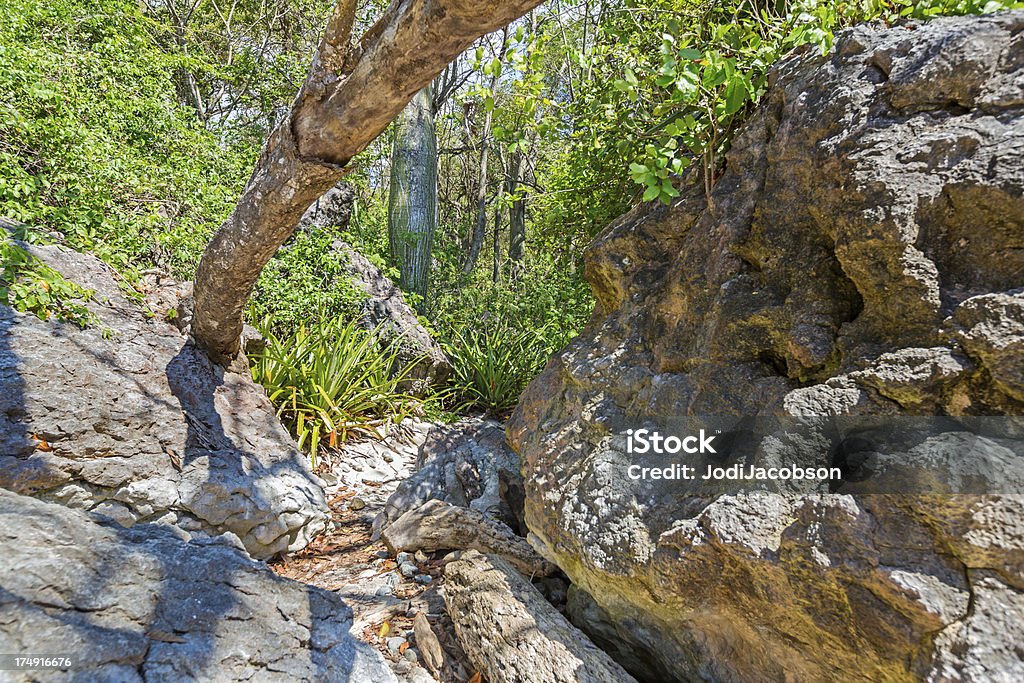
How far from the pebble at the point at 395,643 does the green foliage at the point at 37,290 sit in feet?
8.00

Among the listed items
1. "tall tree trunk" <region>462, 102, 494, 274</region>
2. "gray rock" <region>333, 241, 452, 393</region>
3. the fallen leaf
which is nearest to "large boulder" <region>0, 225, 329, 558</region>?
the fallen leaf

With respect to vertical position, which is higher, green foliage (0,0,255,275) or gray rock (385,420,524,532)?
green foliage (0,0,255,275)

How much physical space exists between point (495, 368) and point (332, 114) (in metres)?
4.17

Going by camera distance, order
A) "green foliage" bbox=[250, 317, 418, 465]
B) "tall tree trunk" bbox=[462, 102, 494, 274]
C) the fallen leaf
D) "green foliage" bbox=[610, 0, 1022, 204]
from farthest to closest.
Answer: "tall tree trunk" bbox=[462, 102, 494, 274], "green foliage" bbox=[250, 317, 418, 465], the fallen leaf, "green foliage" bbox=[610, 0, 1022, 204]

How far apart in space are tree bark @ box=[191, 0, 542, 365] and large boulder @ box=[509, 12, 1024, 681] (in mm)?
1042

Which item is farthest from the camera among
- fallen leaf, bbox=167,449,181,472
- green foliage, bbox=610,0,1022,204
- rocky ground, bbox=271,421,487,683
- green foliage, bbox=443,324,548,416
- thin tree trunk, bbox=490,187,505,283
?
thin tree trunk, bbox=490,187,505,283

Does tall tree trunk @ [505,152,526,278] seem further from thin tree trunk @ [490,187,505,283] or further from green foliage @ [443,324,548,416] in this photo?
green foliage @ [443,324,548,416]

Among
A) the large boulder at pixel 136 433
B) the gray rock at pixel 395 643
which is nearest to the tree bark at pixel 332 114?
the large boulder at pixel 136 433

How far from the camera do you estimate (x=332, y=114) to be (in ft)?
7.71

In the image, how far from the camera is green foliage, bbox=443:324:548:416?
6.22 metres

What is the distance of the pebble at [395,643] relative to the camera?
2236mm

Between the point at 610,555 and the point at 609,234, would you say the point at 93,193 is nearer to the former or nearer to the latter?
the point at 609,234

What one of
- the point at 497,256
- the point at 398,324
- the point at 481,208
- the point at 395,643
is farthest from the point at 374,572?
the point at 481,208

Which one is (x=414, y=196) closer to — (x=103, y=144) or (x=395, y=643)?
(x=103, y=144)
